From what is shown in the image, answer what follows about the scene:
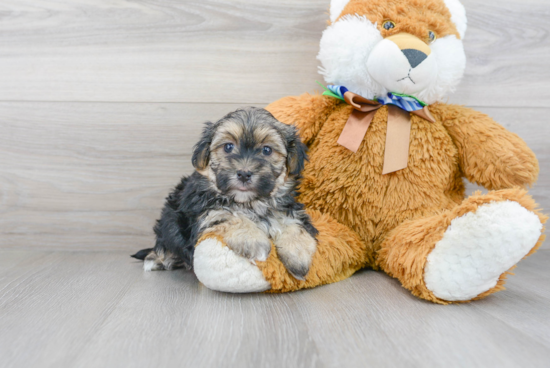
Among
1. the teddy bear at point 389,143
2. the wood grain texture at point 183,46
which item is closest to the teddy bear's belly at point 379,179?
the teddy bear at point 389,143

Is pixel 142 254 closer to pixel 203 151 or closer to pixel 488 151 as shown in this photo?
pixel 203 151

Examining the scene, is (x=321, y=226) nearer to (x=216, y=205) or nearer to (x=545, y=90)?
(x=216, y=205)

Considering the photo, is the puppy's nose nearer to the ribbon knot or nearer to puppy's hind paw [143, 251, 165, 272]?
the ribbon knot

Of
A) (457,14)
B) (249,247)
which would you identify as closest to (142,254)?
(249,247)

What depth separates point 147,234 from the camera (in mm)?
Result: 2176

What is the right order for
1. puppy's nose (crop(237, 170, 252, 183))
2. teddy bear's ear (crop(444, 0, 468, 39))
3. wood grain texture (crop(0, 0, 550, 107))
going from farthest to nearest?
1. wood grain texture (crop(0, 0, 550, 107))
2. teddy bear's ear (crop(444, 0, 468, 39))
3. puppy's nose (crop(237, 170, 252, 183))

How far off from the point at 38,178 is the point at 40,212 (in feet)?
0.57

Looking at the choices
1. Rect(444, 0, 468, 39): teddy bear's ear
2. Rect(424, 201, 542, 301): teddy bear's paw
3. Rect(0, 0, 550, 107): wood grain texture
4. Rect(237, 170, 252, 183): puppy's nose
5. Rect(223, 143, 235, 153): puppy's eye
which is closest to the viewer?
Rect(424, 201, 542, 301): teddy bear's paw

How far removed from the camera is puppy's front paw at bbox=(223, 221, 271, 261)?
1.38 meters

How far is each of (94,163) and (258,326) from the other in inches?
53.3

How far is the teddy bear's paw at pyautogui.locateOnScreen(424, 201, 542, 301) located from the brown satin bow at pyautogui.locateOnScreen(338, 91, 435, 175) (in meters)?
0.37

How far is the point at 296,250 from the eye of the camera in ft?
4.75

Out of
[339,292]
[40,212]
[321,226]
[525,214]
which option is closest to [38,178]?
[40,212]

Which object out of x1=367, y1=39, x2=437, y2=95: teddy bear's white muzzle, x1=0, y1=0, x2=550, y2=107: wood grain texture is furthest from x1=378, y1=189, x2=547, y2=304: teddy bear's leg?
x1=0, y1=0, x2=550, y2=107: wood grain texture
